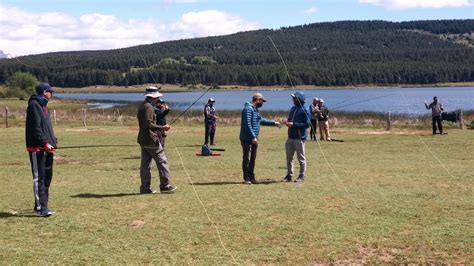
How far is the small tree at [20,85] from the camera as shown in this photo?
309 ft

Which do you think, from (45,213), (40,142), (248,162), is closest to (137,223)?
(45,213)

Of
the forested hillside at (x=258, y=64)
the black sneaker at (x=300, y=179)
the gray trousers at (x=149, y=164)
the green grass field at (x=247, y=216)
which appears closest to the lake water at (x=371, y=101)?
the forested hillside at (x=258, y=64)

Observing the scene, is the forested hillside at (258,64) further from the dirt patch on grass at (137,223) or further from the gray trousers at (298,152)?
the dirt patch on grass at (137,223)

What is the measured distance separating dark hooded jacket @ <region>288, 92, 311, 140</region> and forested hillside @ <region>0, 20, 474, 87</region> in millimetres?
1947

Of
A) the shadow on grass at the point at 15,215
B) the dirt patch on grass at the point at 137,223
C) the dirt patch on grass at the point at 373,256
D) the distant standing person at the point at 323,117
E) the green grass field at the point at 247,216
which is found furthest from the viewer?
the distant standing person at the point at 323,117

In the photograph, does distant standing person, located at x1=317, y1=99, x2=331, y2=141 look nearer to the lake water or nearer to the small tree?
the lake water

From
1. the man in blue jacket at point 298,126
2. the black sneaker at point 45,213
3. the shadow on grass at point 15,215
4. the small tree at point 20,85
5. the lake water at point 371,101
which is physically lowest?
the lake water at point 371,101

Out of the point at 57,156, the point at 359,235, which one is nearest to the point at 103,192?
the point at 359,235

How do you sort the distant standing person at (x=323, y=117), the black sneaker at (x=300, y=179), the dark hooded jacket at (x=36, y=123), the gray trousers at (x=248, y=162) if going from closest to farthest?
the dark hooded jacket at (x=36, y=123)
the gray trousers at (x=248, y=162)
the black sneaker at (x=300, y=179)
the distant standing person at (x=323, y=117)

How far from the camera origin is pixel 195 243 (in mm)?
8820

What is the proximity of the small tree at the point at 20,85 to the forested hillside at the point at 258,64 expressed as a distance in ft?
9.73

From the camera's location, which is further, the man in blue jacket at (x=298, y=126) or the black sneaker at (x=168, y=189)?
the man in blue jacket at (x=298, y=126)

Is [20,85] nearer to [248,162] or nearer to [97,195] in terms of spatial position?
[248,162]

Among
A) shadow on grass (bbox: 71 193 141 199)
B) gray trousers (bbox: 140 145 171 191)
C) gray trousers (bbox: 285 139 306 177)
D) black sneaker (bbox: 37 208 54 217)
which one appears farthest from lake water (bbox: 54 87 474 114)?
black sneaker (bbox: 37 208 54 217)
